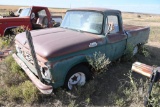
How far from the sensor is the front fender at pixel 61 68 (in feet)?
11.2

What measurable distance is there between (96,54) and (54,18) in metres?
6.25

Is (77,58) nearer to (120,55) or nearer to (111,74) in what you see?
(111,74)

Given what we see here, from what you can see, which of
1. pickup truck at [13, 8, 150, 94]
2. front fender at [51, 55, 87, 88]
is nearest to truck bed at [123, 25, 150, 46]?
pickup truck at [13, 8, 150, 94]

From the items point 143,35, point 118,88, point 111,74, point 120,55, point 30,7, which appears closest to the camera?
point 118,88

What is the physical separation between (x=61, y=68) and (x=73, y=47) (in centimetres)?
50

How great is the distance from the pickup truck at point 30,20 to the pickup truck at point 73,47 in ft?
12.2

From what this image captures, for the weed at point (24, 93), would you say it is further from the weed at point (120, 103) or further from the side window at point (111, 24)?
the side window at point (111, 24)

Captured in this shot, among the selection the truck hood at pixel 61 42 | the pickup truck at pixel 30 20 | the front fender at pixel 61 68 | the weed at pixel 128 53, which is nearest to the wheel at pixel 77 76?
the front fender at pixel 61 68

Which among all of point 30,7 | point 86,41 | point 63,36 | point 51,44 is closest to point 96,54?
point 86,41

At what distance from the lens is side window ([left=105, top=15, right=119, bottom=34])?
4321 mm

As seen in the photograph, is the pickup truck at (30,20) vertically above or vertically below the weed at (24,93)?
above

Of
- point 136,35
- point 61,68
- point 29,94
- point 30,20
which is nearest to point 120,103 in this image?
point 61,68

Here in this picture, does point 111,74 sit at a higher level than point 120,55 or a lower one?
lower

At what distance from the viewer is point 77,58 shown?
12.3ft
